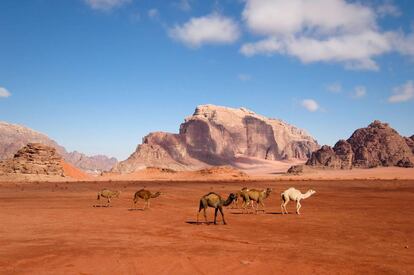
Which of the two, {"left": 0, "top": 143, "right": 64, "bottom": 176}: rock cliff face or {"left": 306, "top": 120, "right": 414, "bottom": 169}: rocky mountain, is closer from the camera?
{"left": 0, "top": 143, "right": 64, "bottom": 176}: rock cliff face

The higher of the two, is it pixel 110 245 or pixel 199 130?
pixel 199 130

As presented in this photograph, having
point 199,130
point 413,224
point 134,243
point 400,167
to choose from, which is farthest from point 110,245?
point 199,130

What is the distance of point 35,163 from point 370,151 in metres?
88.8

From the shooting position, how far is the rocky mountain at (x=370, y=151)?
113188 millimetres

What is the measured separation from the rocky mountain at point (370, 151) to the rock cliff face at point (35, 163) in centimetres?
7552

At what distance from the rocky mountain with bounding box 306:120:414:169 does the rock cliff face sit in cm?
7552

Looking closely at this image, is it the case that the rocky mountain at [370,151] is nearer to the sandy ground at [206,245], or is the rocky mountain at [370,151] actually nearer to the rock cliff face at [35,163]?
the rock cliff face at [35,163]

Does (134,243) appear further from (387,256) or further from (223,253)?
(387,256)

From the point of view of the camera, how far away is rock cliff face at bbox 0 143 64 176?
67894mm

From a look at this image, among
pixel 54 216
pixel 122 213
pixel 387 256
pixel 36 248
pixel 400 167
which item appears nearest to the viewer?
pixel 387 256

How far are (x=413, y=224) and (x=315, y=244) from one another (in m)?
6.42

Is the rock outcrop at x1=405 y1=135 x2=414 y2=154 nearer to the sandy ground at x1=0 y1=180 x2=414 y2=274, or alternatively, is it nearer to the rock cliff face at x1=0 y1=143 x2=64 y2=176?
the rock cliff face at x1=0 y1=143 x2=64 y2=176

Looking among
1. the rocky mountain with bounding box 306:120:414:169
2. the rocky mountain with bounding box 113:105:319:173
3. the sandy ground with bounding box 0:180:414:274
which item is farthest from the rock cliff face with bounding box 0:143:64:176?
the rocky mountain with bounding box 306:120:414:169

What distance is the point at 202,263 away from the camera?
9.24 metres
